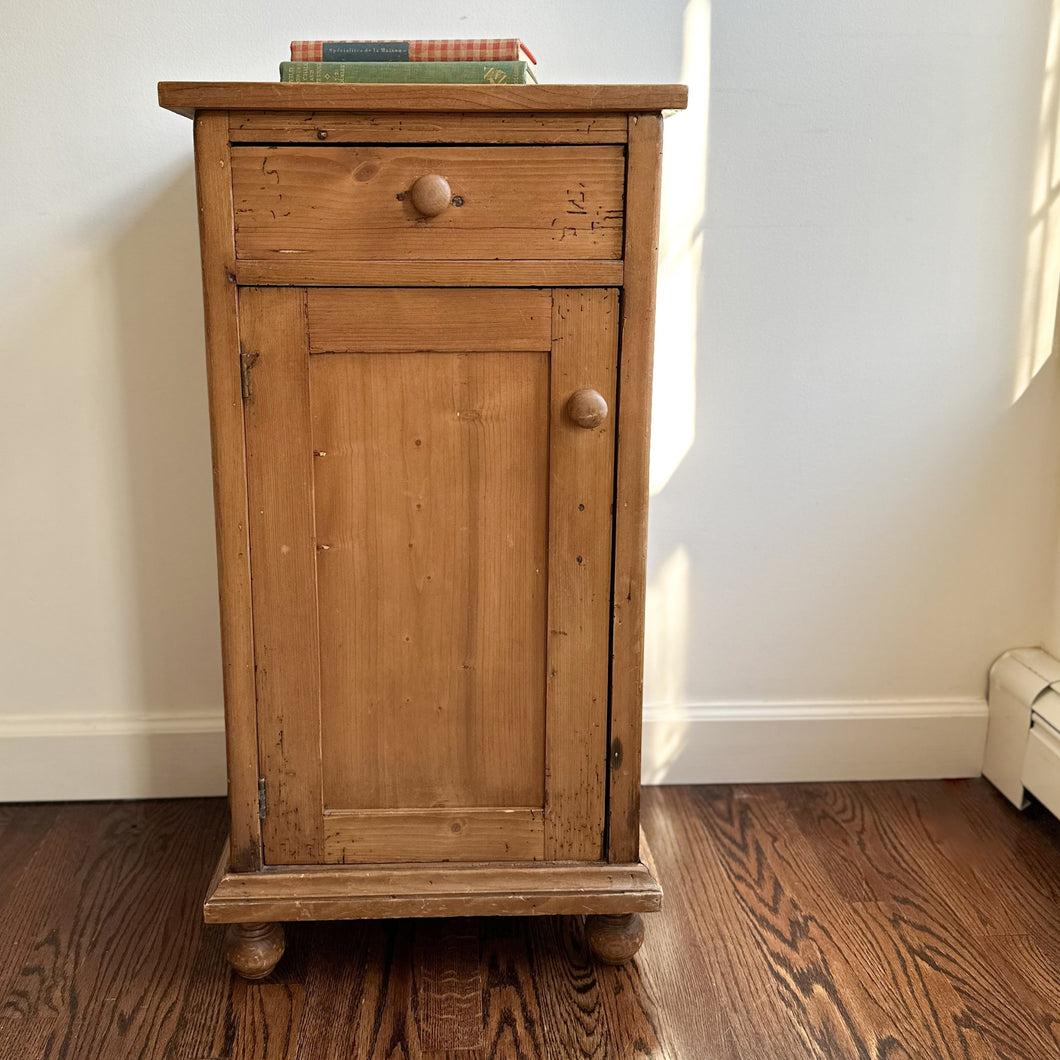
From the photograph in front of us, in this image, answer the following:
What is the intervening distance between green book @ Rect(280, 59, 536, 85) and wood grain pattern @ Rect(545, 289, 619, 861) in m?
0.25

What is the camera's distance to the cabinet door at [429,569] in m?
1.18

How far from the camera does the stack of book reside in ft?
3.81

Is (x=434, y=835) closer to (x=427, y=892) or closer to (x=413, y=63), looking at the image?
(x=427, y=892)

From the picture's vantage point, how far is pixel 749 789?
1.83 m

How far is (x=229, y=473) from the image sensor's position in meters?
1.19

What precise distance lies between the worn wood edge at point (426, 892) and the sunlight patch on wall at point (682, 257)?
2.33 feet

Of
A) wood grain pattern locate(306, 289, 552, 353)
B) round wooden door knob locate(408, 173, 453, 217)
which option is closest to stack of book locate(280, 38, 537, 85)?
round wooden door knob locate(408, 173, 453, 217)

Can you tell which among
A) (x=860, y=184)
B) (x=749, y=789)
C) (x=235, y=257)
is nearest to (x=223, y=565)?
(x=235, y=257)

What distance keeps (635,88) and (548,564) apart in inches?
21.6

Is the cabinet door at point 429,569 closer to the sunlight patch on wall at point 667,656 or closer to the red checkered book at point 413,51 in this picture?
the red checkered book at point 413,51

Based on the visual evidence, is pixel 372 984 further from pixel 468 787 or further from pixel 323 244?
pixel 323 244

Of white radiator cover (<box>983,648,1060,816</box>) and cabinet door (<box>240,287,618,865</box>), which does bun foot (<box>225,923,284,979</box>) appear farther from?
white radiator cover (<box>983,648,1060,816</box>)

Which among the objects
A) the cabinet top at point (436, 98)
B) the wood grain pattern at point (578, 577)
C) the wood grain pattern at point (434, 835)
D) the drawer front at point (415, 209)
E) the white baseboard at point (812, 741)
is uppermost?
the cabinet top at point (436, 98)

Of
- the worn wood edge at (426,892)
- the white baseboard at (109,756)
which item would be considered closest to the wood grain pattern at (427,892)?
the worn wood edge at (426,892)
